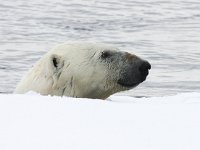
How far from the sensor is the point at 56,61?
664 cm

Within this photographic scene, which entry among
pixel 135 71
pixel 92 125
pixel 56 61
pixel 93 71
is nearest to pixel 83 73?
pixel 93 71

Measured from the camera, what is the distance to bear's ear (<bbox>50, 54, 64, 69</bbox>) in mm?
6623

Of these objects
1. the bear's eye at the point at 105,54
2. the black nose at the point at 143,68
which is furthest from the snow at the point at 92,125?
the bear's eye at the point at 105,54

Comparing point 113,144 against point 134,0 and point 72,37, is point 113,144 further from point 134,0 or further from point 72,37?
point 134,0

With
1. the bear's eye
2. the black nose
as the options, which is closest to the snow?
the black nose

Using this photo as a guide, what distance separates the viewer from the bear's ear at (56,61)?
6.62m

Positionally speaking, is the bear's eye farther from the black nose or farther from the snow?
the snow

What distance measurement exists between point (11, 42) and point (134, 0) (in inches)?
265

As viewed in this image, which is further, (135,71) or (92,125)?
(135,71)

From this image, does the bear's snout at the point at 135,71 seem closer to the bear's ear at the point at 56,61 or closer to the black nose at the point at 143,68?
the black nose at the point at 143,68

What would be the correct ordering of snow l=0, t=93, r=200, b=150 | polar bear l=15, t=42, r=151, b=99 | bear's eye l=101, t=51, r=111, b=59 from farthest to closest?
bear's eye l=101, t=51, r=111, b=59 → polar bear l=15, t=42, r=151, b=99 → snow l=0, t=93, r=200, b=150

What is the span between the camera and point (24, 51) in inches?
532

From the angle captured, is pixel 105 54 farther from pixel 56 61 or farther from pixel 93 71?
pixel 56 61

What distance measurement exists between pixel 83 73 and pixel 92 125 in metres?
3.24
